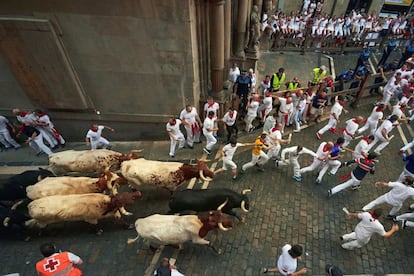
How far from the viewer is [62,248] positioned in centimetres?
674

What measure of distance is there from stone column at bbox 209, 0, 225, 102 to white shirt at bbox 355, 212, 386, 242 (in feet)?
20.9

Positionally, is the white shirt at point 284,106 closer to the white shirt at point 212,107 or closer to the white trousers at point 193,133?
the white shirt at point 212,107

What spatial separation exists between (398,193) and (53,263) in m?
8.17

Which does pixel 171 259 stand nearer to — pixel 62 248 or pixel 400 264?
pixel 62 248

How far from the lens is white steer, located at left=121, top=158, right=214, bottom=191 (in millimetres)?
7215

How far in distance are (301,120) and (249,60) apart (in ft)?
13.0

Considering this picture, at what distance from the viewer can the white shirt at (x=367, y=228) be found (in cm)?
576

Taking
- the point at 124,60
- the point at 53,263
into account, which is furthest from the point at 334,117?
the point at 53,263

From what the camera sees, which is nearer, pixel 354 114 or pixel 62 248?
pixel 62 248

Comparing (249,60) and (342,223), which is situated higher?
(249,60)

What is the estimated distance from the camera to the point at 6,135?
33.4 feet

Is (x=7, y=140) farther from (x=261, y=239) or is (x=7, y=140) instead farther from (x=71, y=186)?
(x=261, y=239)

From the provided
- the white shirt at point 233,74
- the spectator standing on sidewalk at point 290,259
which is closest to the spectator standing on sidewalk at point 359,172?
the spectator standing on sidewalk at point 290,259

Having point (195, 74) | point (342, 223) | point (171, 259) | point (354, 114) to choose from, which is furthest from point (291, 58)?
point (171, 259)
